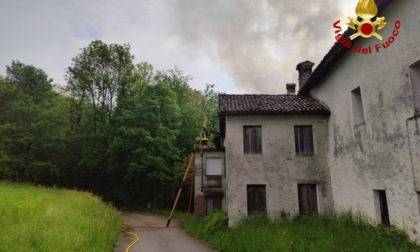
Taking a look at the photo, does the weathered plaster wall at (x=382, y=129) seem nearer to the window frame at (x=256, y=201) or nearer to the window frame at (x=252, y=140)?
the window frame at (x=256, y=201)

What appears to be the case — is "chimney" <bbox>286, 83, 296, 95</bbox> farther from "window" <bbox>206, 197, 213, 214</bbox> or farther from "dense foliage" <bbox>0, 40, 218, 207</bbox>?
"dense foliage" <bbox>0, 40, 218, 207</bbox>

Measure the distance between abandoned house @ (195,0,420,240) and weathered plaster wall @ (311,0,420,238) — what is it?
0.03 meters

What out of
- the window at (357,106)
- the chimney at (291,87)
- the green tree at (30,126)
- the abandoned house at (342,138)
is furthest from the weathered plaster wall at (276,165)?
the green tree at (30,126)

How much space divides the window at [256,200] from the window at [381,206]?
5160mm

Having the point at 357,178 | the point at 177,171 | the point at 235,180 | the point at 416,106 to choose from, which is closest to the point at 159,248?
the point at 235,180

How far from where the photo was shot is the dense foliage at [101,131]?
27156mm

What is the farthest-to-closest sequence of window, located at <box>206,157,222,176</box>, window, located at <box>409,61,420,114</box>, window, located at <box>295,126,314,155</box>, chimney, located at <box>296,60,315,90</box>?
window, located at <box>206,157,222,176</box>, chimney, located at <box>296,60,315,90</box>, window, located at <box>295,126,314,155</box>, window, located at <box>409,61,420,114</box>

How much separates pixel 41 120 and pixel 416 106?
3189cm

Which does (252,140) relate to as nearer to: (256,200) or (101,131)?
(256,200)

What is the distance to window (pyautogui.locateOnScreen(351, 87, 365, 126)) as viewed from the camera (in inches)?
471

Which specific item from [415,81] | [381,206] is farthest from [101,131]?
[415,81]

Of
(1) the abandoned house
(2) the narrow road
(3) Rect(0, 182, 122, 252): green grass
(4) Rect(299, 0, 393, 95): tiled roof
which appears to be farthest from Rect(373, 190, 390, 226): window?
(3) Rect(0, 182, 122, 252): green grass

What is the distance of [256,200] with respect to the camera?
14.2 metres

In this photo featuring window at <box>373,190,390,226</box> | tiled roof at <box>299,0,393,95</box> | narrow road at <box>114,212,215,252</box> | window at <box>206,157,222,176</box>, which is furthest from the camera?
window at <box>206,157,222,176</box>
